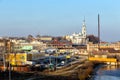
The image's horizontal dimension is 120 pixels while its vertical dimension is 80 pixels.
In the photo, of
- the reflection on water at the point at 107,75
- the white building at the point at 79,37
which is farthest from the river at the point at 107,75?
the white building at the point at 79,37

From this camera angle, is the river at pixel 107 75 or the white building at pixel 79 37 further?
the white building at pixel 79 37

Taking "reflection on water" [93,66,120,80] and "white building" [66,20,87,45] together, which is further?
"white building" [66,20,87,45]

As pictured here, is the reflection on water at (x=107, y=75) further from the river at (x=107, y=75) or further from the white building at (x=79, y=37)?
the white building at (x=79, y=37)

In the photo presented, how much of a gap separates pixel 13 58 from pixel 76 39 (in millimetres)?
105772

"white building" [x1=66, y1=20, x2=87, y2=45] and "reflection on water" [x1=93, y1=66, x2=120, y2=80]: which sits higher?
"white building" [x1=66, y1=20, x2=87, y2=45]

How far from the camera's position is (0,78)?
3083 centimetres

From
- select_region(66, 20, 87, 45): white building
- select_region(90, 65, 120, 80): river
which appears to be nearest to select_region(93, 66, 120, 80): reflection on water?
select_region(90, 65, 120, 80): river

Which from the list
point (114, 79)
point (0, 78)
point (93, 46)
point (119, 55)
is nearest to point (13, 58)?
point (114, 79)

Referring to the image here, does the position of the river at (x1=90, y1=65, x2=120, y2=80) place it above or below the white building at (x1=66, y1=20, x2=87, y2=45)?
below

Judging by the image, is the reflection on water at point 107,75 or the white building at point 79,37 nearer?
the reflection on water at point 107,75

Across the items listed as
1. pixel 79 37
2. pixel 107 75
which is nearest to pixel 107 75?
pixel 107 75

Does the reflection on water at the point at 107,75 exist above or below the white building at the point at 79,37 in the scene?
below

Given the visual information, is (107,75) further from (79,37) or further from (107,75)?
(79,37)

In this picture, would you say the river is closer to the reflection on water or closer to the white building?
the reflection on water
